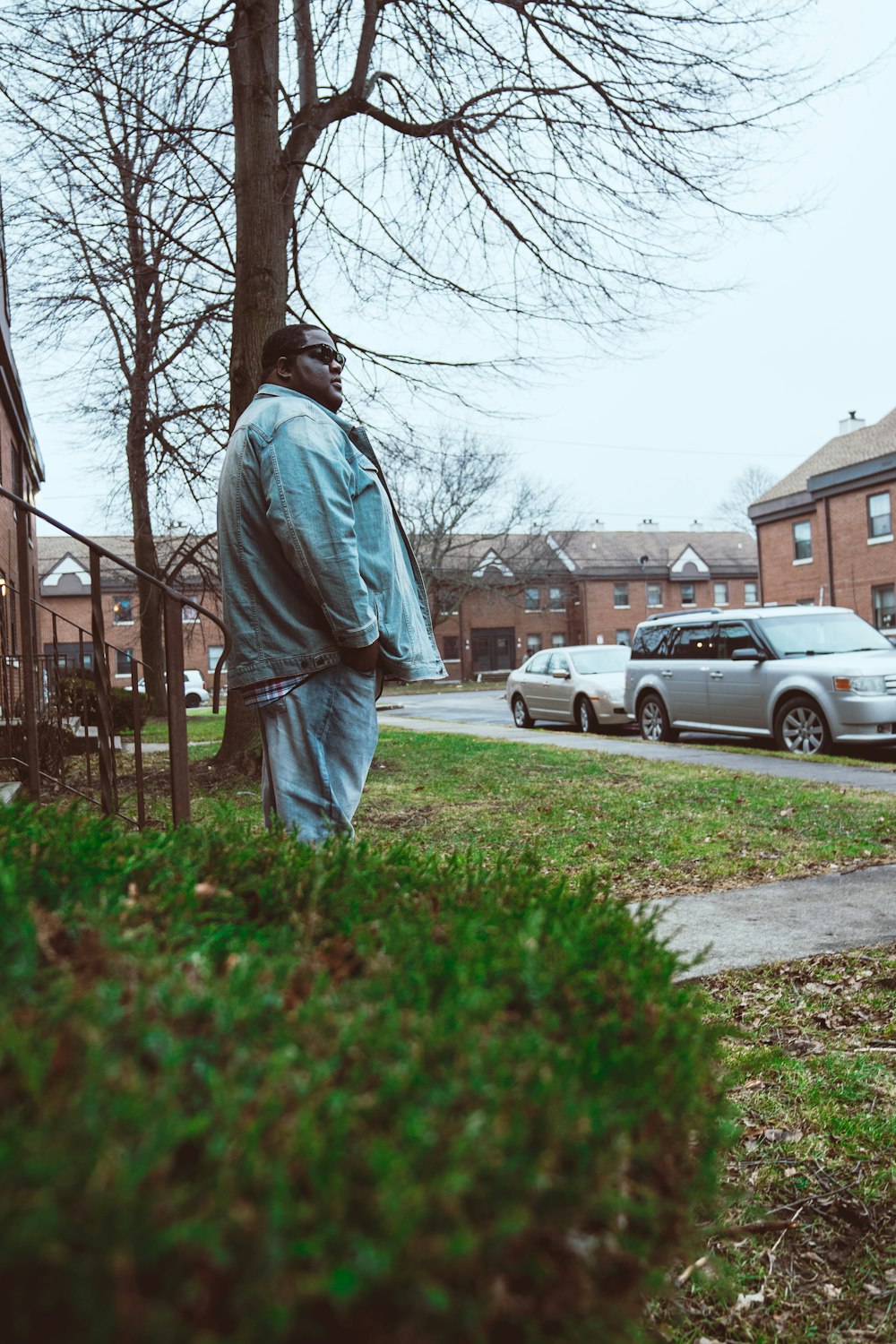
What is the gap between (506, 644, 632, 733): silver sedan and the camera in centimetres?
1608

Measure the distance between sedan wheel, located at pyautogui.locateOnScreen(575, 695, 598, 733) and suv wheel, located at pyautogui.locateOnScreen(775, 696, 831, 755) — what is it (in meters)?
4.25

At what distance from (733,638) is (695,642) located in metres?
0.74

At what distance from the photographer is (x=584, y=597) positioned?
5853cm

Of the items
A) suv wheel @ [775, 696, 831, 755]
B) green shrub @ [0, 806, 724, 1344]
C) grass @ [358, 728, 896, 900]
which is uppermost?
green shrub @ [0, 806, 724, 1344]

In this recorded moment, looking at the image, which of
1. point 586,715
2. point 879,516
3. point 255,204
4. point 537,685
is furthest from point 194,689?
point 255,204

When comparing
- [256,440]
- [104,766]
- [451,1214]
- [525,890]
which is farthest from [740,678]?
[451,1214]

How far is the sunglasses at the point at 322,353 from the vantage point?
11.0ft

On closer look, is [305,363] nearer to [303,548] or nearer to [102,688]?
[303,548]

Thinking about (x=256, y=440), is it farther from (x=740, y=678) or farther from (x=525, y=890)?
(x=740, y=678)

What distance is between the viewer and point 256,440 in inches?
121

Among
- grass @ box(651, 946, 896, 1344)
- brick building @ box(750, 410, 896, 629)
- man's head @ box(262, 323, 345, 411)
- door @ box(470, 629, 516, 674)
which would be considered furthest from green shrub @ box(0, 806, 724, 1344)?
door @ box(470, 629, 516, 674)

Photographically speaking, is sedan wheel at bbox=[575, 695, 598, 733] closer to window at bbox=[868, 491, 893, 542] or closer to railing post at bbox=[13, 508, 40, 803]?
railing post at bbox=[13, 508, 40, 803]

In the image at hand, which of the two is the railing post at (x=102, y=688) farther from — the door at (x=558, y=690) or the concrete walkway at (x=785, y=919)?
the door at (x=558, y=690)

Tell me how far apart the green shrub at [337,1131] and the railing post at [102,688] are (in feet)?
12.1
